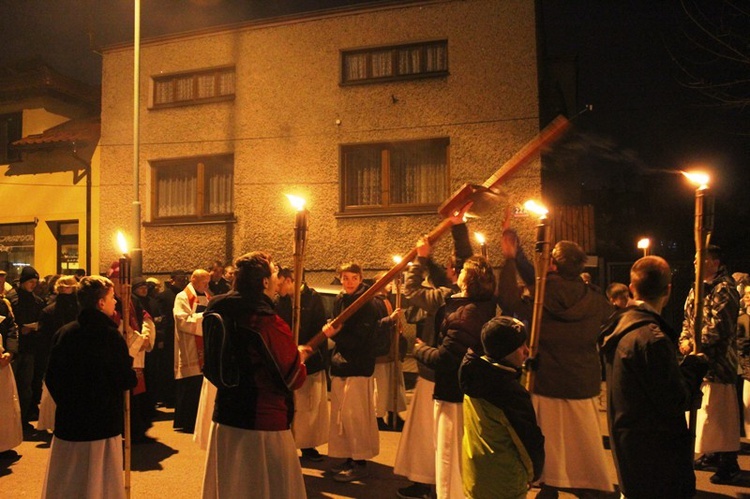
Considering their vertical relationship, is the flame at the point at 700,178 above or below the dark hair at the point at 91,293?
above

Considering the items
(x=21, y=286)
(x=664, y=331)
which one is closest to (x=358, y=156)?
(x=21, y=286)

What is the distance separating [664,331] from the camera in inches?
141

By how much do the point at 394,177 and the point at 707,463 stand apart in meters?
9.75

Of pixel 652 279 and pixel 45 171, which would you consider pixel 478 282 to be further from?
pixel 45 171

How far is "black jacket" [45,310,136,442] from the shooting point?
441 centimetres

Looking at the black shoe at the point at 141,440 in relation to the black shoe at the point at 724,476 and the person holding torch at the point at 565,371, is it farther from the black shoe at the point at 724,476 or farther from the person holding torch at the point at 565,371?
the black shoe at the point at 724,476

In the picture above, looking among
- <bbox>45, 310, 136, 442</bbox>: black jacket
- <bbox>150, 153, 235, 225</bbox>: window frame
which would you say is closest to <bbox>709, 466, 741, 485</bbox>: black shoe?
<bbox>45, 310, 136, 442</bbox>: black jacket

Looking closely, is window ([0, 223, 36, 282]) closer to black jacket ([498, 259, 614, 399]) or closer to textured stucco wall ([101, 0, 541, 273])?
textured stucco wall ([101, 0, 541, 273])

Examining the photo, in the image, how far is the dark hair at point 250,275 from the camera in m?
4.03

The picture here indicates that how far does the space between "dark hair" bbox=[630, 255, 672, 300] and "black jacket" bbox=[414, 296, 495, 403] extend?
1327 millimetres

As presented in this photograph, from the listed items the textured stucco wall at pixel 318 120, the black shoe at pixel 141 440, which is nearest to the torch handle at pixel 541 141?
the black shoe at pixel 141 440

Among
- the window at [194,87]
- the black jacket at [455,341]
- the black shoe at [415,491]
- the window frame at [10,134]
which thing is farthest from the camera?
the window frame at [10,134]

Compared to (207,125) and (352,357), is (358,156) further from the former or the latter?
(352,357)

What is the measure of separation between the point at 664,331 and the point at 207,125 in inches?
568
